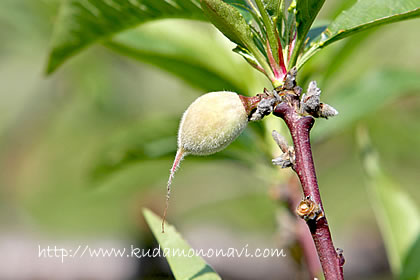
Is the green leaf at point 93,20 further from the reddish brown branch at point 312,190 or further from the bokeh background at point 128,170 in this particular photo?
the bokeh background at point 128,170

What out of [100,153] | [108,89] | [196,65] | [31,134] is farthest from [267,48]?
[31,134]

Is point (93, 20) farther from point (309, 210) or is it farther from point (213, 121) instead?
point (309, 210)

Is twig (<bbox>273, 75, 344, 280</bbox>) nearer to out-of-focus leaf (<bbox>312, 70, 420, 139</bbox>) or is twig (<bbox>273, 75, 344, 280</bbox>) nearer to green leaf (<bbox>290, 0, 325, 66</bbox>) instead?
green leaf (<bbox>290, 0, 325, 66</bbox>)

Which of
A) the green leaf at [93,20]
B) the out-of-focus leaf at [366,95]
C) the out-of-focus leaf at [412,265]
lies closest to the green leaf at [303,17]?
the green leaf at [93,20]

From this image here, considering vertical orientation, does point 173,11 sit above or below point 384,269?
above

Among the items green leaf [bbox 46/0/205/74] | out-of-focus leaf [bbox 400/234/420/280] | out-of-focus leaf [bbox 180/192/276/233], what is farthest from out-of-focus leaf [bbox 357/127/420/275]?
out-of-focus leaf [bbox 180/192/276/233]

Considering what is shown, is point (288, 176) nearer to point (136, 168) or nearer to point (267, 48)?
point (267, 48)

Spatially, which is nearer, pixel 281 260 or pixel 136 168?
pixel 281 260
